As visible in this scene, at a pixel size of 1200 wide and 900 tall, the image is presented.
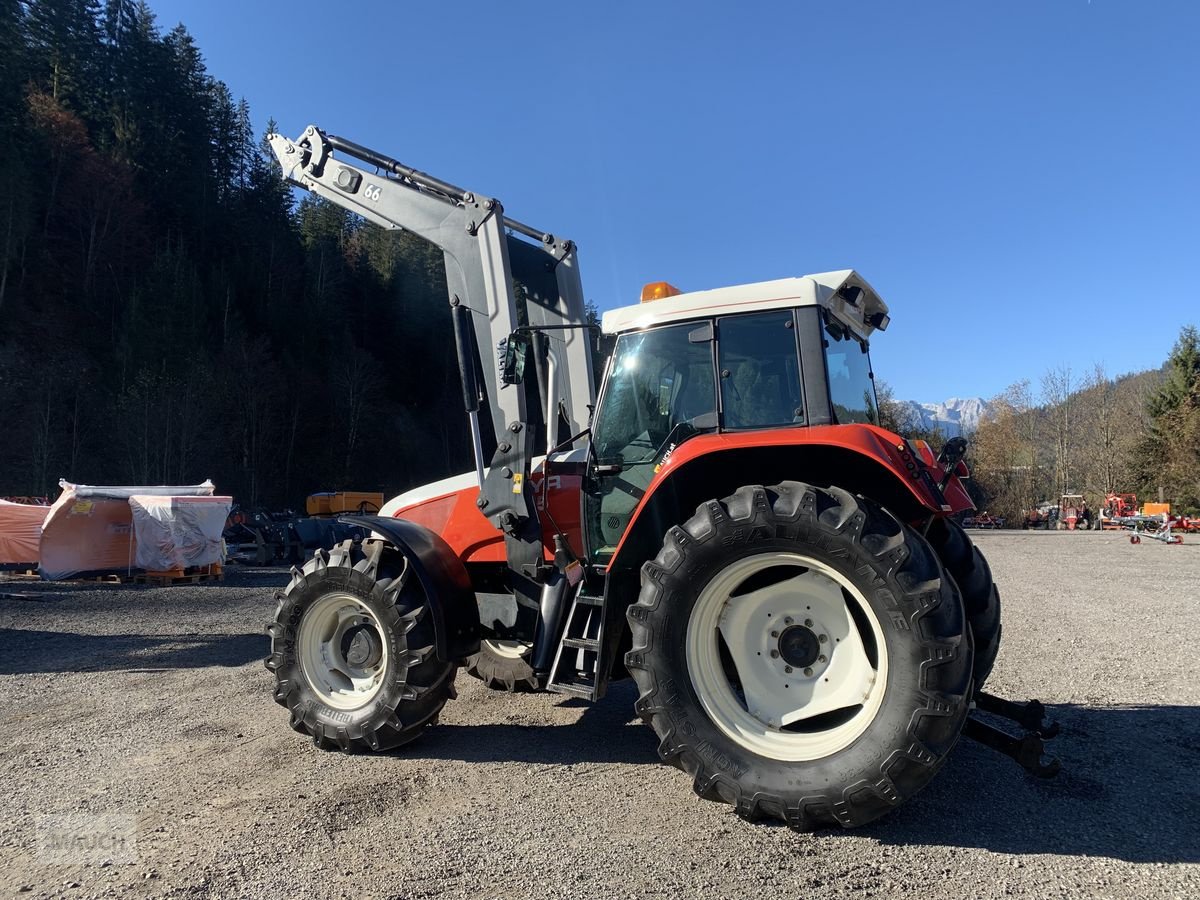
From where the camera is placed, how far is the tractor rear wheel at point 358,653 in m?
4.26

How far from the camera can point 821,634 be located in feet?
11.6

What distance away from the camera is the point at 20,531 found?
15.3m

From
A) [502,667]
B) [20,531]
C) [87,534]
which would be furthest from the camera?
[20,531]

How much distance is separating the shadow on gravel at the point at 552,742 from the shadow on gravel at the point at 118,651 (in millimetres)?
3779

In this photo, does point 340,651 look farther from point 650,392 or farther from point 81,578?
point 81,578

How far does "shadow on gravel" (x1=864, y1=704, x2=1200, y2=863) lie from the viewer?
3.19 m

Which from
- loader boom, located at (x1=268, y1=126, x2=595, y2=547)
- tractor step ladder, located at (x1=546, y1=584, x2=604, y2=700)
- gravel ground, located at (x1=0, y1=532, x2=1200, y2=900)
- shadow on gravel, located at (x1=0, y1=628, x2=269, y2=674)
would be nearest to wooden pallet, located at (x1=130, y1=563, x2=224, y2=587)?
shadow on gravel, located at (x1=0, y1=628, x2=269, y2=674)

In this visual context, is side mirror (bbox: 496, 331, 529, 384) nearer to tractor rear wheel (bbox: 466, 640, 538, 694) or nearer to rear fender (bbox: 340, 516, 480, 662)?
rear fender (bbox: 340, 516, 480, 662)

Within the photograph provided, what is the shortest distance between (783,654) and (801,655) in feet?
0.27

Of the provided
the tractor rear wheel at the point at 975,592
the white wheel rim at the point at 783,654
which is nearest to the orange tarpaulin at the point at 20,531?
the white wheel rim at the point at 783,654

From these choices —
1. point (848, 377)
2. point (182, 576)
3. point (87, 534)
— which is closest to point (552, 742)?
point (848, 377)

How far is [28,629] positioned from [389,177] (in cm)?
874

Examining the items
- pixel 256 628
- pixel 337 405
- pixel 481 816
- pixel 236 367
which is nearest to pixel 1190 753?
pixel 481 816

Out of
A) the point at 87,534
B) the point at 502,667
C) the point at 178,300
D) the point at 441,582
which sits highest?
the point at 178,300
